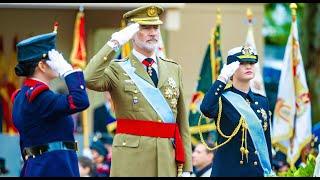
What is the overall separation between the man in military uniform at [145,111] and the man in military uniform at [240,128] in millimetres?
283

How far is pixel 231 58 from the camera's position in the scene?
31.9ft

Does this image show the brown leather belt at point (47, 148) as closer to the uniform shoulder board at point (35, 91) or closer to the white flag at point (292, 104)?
the uniform shoulder board at point (35, 91)

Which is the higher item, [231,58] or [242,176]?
[231,58]

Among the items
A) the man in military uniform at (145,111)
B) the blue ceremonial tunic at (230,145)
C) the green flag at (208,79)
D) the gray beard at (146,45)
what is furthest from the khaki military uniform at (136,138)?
the green flag at (208,79)

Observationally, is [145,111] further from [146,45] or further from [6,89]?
[6,89]

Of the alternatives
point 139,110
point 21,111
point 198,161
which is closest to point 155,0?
point 198,161

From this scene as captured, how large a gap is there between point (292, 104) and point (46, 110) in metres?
5.02

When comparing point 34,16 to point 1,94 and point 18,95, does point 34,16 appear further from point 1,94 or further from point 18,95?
point 18,95

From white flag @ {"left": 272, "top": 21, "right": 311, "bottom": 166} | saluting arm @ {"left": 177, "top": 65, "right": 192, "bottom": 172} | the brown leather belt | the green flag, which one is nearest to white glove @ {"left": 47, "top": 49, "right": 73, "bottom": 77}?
the brown leather belt

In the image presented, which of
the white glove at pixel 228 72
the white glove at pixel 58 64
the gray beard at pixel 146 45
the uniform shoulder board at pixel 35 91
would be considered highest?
the gray beard at pixel 146 45

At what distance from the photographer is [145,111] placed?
31.0ft

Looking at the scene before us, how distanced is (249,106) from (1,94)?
9.25m

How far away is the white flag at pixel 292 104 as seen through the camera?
1306cm

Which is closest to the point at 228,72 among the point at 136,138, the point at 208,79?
the point at 136,138
